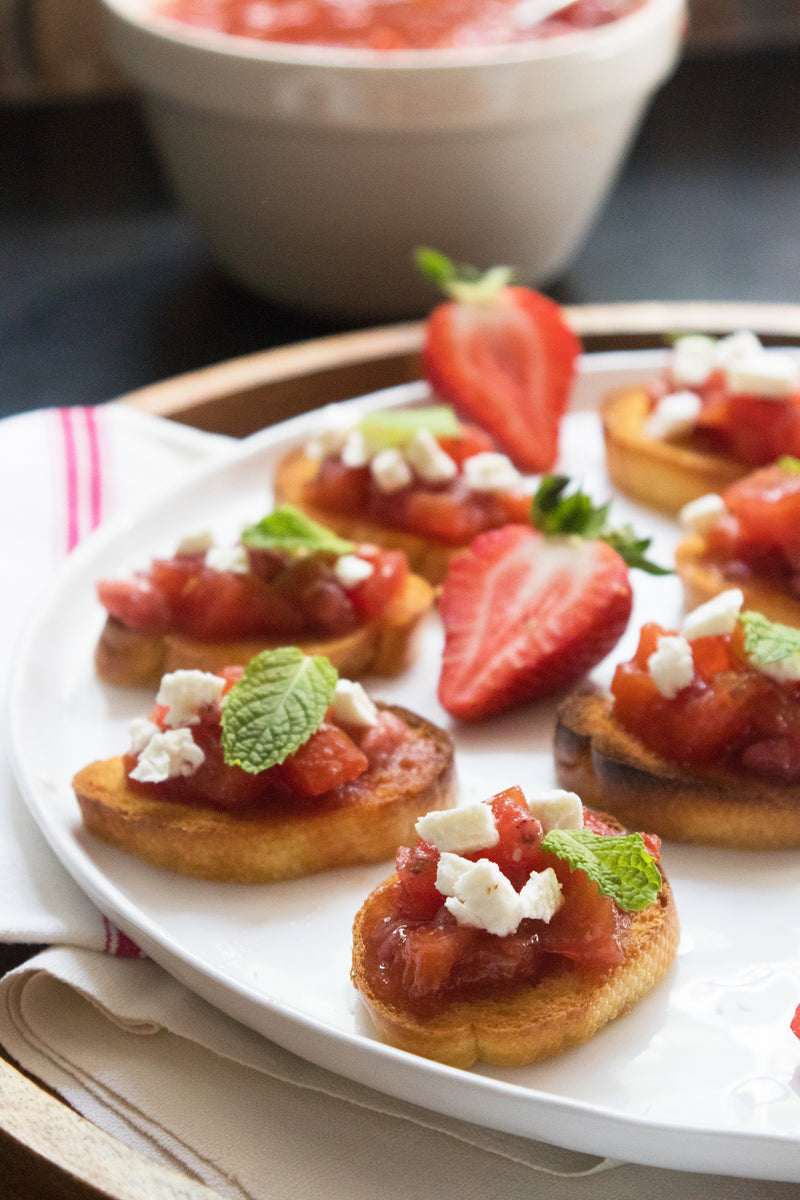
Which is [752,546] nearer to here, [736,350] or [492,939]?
[736,350]

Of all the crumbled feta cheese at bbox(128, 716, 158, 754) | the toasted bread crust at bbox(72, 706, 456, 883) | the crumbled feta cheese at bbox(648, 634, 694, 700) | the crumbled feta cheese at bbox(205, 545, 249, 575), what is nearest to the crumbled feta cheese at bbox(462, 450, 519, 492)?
the crumbled feta cheese at bbox(205, 545, 249, 575)

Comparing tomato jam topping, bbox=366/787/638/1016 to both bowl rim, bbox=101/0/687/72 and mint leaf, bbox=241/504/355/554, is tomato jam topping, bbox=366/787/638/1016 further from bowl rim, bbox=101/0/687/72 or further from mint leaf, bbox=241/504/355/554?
bowl rim, bbox=101/0/687/72

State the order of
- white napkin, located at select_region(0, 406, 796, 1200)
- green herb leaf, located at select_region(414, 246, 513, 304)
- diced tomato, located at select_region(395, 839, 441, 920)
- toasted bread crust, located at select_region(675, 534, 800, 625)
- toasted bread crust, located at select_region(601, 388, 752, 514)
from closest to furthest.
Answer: white napkin, located at select_region(0, 406, 796, 1200) < diced tomato, located at select_region(395, 839, 441, 920) < toasted bread crust, located at select_region(675, 534, 800, 625) < toasted bread crust, located at select_region(601, 388, 752, 514) < green herb leaf, located at select_region(414, 246, 513, 304)

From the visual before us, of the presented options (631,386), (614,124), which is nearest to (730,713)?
(631,386)

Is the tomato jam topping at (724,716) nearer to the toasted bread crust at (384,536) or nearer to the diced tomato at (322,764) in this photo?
the diced tomato at (322,764)

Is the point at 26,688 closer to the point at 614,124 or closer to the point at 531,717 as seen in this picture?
the point at 531,717

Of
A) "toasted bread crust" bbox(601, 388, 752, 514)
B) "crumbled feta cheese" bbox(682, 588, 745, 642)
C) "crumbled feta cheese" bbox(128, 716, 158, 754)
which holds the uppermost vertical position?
"crumbled feta cheese" bbox(682, 588, 745, 642)
